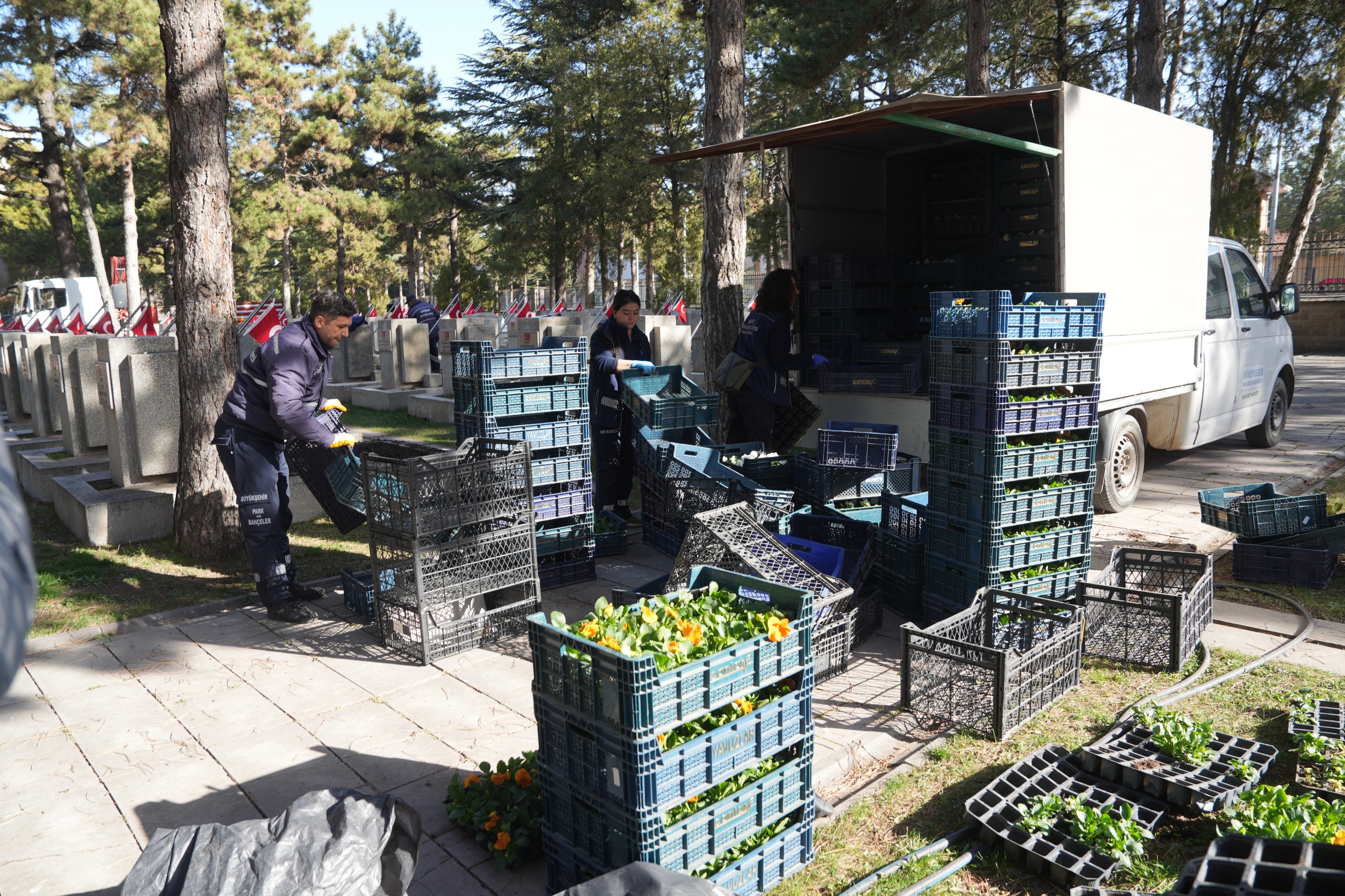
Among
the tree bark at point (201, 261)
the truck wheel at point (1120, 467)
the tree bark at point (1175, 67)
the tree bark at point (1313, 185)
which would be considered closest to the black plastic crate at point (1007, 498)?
the truck wheel at point (1120, 467)

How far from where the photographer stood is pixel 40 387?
13.1 metres

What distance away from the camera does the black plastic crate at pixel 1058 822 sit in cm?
331

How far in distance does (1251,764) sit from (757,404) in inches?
198

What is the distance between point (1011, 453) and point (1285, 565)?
113 inches

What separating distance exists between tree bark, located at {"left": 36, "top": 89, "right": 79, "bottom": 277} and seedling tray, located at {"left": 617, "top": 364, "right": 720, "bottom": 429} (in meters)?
24.0

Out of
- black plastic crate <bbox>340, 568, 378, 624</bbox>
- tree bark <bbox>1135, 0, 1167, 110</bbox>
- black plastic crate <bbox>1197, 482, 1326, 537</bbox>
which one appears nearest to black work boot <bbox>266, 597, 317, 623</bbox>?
black plastic crate <bbox>340, 568, 378, 624</bbox>

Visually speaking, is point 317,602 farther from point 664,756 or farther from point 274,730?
point 664,756

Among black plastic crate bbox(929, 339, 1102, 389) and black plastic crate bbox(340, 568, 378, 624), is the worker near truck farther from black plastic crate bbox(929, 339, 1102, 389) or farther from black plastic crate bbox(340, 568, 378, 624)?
black plastic crate bbox(929, 339, 1102, 389)

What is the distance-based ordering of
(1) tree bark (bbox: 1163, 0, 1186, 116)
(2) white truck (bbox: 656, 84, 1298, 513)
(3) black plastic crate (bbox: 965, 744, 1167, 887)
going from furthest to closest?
1. (1) tree bark (bbox: 1163, 0, 1186, 116)
2. (2) white truck (bbox: 656, 84, 1298, 513)
3. (3) black plastic crate (bbox: 965, 744, 1167, 887)

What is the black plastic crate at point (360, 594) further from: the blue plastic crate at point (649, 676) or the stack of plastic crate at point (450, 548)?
the blue plastic crate at point (649, 676)

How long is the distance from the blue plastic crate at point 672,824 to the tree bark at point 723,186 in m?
6.93

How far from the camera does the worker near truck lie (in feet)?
19.6

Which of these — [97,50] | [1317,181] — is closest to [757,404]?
[1317,181]

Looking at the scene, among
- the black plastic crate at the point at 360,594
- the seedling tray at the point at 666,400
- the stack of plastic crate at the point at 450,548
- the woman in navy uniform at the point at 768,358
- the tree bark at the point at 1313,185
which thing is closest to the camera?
the stack of plastic crate at the point at 450,548
